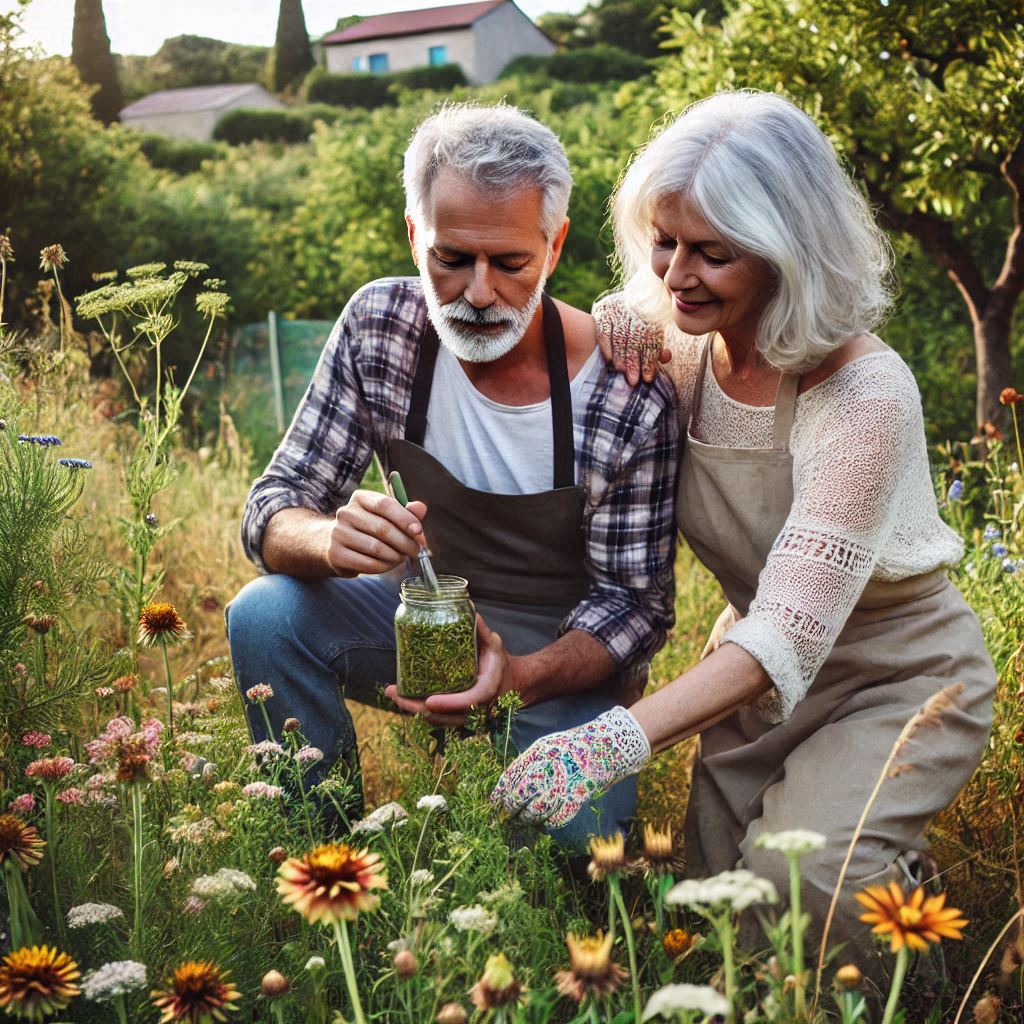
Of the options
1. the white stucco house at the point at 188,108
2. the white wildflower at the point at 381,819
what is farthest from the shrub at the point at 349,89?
the white wildflower at the point at 381,819

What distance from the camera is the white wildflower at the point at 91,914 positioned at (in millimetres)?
1787

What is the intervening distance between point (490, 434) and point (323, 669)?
2.32 feet

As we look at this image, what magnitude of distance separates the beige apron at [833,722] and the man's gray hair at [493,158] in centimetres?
54

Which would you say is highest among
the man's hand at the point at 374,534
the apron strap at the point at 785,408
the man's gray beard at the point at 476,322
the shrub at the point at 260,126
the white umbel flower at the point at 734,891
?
the shrub at the point at 260,126

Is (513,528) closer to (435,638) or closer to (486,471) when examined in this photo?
(486,471)

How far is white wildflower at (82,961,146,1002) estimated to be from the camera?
5.10 feet

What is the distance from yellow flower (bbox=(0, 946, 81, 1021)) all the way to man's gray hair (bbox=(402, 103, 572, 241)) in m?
1.87

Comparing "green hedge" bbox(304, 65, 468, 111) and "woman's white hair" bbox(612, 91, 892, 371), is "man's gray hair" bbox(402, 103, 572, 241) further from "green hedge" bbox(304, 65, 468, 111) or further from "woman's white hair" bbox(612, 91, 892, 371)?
"green hedge" bbox(304, 65, 468, 111)

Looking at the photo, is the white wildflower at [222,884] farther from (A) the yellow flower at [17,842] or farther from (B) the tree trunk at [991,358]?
(B) the tree trunk at [991,358]

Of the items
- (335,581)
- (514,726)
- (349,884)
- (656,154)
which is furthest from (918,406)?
(349,884)

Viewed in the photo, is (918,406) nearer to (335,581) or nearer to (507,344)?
(507,344)

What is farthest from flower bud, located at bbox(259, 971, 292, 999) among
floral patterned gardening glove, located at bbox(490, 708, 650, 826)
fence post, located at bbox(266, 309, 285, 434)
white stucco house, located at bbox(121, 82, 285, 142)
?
white stucco house, located at bbox(121, 82, 285, 142)

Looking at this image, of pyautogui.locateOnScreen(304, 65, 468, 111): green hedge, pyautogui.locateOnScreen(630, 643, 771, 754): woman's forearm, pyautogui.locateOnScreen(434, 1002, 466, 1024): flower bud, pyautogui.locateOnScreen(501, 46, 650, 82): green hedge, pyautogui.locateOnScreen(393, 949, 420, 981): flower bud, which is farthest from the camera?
pyautogui.locateOnScreen(304, 65, 468, 111): green hedge

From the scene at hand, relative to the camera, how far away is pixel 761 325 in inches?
100
